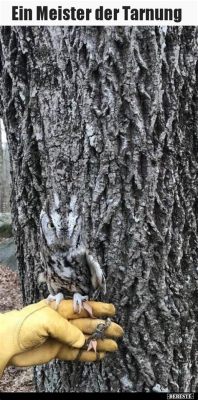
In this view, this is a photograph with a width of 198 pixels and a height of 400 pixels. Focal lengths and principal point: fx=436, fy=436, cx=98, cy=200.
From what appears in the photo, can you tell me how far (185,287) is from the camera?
5.90 ft

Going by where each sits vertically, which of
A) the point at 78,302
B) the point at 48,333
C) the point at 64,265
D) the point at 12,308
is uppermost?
the point at 64,265

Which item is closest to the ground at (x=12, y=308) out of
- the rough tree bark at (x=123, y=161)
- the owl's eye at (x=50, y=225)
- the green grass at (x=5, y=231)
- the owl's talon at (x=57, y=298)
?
A: the green grass at (x=5, y=231)

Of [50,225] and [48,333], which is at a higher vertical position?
[50,225]

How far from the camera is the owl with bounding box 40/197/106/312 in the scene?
5.13 feet

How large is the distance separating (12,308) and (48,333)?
5.72 m

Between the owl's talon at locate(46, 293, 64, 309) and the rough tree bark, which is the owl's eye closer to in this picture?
the rough tree bark

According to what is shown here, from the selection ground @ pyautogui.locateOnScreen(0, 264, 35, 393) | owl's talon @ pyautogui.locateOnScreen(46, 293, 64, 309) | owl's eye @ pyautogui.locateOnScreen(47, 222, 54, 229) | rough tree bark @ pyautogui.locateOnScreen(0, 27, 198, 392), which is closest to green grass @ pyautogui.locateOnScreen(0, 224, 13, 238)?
ground @ pyautogui.locateOnScreen(0, 264, 35, 393)

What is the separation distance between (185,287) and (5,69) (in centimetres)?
114

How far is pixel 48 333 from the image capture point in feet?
5.28

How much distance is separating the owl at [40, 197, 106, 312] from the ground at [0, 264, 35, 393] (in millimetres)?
3428

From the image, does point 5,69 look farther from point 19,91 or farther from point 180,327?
point 180,327

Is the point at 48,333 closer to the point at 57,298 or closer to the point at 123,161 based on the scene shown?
the point at 57,298

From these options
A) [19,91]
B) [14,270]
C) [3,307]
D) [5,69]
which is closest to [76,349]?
[19,91]

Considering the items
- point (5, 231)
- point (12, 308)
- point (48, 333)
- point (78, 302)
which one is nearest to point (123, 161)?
point (78, 302)
